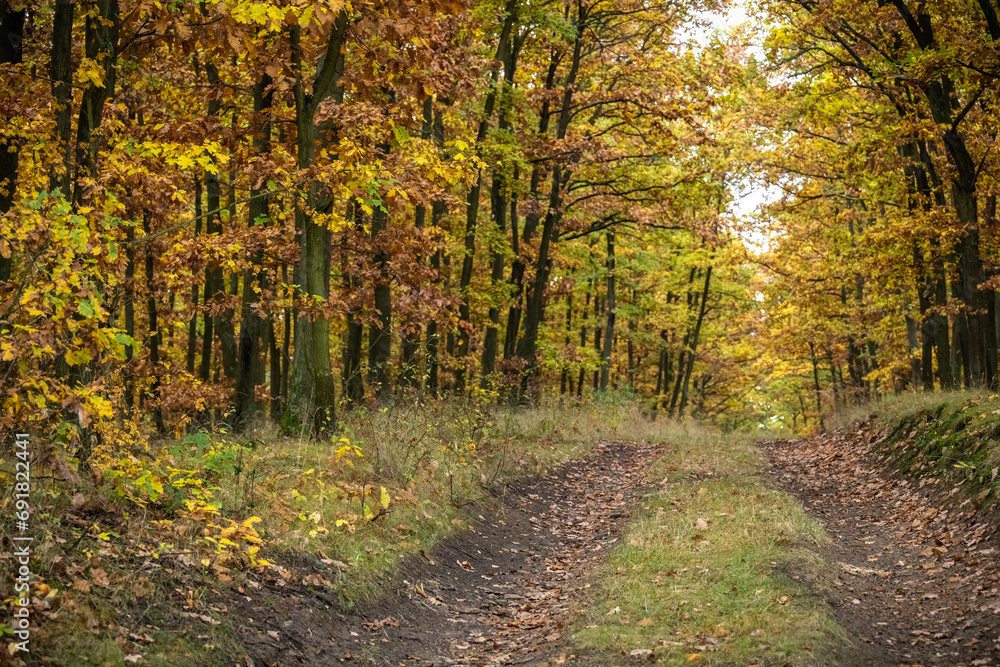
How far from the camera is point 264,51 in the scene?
10664 millimetres

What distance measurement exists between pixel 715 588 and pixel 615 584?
1.00 m

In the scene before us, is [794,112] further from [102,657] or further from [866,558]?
[102,657]

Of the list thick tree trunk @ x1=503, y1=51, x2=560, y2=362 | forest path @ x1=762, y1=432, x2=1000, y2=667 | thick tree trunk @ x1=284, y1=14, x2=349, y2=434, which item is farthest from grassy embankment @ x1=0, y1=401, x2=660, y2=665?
thick tree trunk @ x1=503, y1=51, x2=560, y2=362

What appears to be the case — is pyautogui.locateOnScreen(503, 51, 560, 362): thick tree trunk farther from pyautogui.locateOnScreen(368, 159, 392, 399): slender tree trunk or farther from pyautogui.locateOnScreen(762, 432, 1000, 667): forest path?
pyautogui.locateOnScreen(762, 432, 1000, 667): forest path

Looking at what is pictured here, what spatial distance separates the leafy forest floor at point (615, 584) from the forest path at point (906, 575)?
28 millimetres

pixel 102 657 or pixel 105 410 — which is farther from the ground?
pixel 105 410

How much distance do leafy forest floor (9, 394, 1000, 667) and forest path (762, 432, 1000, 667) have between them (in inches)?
1.1

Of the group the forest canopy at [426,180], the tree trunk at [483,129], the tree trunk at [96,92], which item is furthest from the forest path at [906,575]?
the tree trunk at [96,92]

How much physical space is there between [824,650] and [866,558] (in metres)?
3.76

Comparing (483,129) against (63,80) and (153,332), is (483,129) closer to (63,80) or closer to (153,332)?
(153,332)

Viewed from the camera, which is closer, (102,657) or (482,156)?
(102,657)

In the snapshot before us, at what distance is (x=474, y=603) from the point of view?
8070mm

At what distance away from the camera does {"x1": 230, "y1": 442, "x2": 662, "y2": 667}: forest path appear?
20.3ft

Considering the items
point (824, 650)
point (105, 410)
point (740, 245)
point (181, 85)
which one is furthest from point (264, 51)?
point (740, 245)
